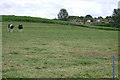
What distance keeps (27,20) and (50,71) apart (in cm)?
5751

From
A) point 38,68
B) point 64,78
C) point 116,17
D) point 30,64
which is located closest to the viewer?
point 64,78

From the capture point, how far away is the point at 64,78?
23.6ft

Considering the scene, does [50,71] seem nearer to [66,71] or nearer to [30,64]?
[66,71]

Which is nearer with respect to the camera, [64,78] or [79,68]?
[64,78]

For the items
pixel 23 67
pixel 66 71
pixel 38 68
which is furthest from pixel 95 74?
pixel 23 67

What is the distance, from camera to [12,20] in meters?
62.0

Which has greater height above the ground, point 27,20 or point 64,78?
point 27,20

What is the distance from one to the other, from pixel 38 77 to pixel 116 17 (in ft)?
284

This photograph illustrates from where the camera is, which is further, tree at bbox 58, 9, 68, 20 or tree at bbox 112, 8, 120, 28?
tree at bbox 58, 9, 68, 20

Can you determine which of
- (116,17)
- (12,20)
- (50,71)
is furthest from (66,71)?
(116,17)

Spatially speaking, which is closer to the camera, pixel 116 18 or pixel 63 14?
pixel 116 18

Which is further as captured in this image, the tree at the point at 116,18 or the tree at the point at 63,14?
the tree at the point at 63,14

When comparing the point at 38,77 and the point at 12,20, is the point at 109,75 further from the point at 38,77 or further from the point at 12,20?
the point at 12,20

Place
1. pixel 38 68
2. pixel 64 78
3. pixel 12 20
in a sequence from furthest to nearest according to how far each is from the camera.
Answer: pixel 12 20 < pixel 38 68 < pixel 64 78
